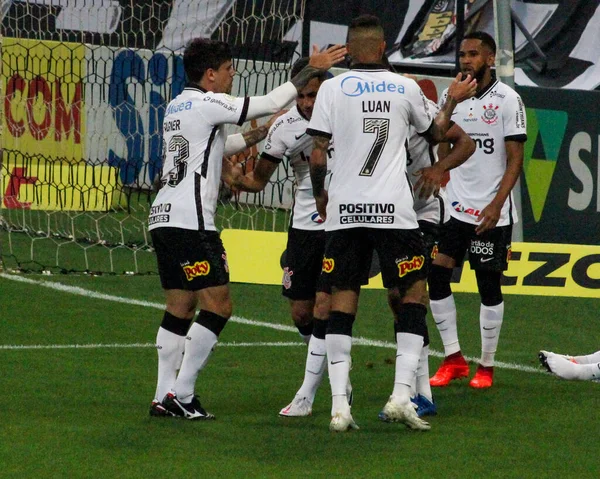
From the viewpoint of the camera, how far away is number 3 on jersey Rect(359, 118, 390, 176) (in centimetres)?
654

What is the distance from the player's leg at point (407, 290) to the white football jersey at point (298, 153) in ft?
3.24

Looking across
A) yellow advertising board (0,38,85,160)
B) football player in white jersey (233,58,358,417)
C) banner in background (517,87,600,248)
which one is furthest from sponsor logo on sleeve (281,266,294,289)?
yellow advertising board (0,38,85,160)

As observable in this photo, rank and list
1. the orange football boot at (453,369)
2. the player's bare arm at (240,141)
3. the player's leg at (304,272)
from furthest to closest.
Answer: the orange football boot at (453,369) < the player's leg at (304,272) < the player's bare arm at (240,141)

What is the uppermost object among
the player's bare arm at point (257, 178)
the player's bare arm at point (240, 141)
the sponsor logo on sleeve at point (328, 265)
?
the player's bare arm at point (240, 141)

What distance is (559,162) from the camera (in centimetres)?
1488

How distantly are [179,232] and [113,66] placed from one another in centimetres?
1200

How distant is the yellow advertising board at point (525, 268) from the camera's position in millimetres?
12203

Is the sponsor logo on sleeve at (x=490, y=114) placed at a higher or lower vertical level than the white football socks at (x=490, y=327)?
higher

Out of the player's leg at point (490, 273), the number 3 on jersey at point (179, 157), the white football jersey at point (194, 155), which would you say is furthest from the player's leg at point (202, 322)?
the player's leg at point (490, 273)

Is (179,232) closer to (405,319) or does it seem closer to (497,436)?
(405,319)

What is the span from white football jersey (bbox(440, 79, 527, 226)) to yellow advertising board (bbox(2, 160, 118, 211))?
30.3ft

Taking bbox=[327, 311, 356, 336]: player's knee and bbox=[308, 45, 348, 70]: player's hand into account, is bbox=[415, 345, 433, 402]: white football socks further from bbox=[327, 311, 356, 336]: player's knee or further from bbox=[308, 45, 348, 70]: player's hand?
bbox=[308, 45, 348, 70]: player's hand

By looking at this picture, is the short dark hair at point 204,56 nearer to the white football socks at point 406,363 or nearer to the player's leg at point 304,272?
the player's leg at point 304,272

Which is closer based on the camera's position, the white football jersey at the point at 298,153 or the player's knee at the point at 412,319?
the player's knee at the point at 412,319
